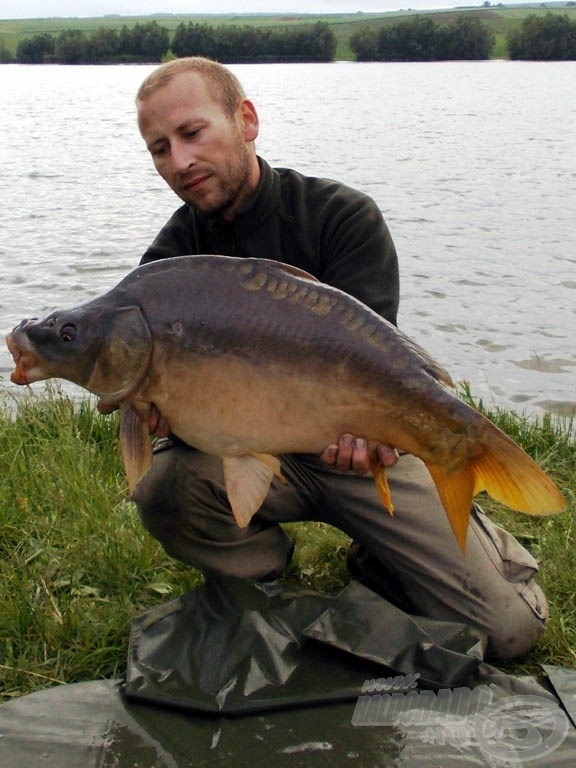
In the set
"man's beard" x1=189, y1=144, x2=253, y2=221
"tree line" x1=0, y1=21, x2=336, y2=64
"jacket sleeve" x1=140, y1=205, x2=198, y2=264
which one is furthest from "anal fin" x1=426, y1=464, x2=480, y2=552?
"tree line" x1=0, y1=21, x2=336, y2=64

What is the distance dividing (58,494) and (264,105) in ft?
67.3

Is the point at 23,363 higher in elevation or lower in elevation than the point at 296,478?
higher

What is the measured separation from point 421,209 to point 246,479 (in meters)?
8.61

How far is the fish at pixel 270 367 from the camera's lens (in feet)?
6.22

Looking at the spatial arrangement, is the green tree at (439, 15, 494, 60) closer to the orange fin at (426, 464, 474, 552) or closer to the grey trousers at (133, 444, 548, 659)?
the grey trousers at (133, 444, 548, 659)

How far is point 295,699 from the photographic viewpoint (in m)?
2.01

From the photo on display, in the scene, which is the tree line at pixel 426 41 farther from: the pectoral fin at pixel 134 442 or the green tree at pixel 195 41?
the pectoral fin at pixel 134 442

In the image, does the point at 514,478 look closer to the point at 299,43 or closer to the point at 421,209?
the point at 421,209

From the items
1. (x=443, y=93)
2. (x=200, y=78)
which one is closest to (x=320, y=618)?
(x=200, y=78)

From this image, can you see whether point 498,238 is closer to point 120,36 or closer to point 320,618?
point 320,618

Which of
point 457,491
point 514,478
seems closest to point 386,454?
point 457,491

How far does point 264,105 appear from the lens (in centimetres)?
2225

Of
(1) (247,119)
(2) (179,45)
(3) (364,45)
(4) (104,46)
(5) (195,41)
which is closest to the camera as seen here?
(1) (247,119)

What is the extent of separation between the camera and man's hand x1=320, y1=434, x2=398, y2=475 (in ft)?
6.51
